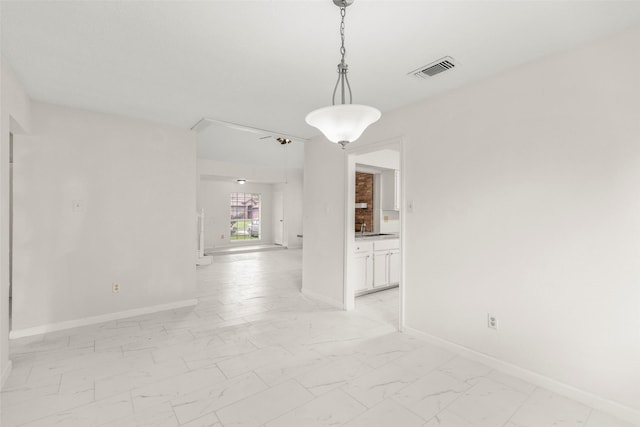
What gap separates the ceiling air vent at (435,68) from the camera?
92.0 inches

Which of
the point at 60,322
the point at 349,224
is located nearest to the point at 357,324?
the point at 349,224

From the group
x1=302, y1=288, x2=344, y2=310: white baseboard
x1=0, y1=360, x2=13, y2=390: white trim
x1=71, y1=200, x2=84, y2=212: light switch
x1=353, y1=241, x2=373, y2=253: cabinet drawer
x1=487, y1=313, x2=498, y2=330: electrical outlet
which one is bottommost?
x1=0, y1=360, x2=13, y2=390: white trim

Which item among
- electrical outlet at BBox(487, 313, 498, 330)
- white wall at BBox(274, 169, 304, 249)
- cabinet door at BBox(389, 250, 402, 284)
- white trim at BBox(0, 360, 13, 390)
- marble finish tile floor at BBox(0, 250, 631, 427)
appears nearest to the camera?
marble finish tile floor at BBox(0, 250, 631, 427)

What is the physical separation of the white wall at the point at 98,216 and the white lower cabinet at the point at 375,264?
2.41 meters

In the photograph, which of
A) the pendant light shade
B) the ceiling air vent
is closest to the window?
the ceiling air vent

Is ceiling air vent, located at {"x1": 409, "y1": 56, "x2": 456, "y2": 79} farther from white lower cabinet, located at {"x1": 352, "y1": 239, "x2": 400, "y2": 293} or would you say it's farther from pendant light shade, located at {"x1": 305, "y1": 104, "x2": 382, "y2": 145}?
white lower cabinet, located at {"x1": 352, "y1": 239, "x2": 400, "y2": 293}

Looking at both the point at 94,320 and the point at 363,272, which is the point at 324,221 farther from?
the point at 94,320

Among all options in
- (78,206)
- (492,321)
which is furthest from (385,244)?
(78,206)

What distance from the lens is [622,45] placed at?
197cm

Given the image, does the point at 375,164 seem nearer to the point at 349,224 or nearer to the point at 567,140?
the point at 349,224

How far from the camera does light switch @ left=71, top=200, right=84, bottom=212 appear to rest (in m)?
3.46

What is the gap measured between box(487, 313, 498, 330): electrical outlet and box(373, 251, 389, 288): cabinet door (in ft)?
7.43

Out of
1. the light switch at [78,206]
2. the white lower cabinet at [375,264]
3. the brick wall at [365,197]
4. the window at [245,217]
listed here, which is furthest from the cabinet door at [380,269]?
the window at [245,217]

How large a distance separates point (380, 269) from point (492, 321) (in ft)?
7.71
